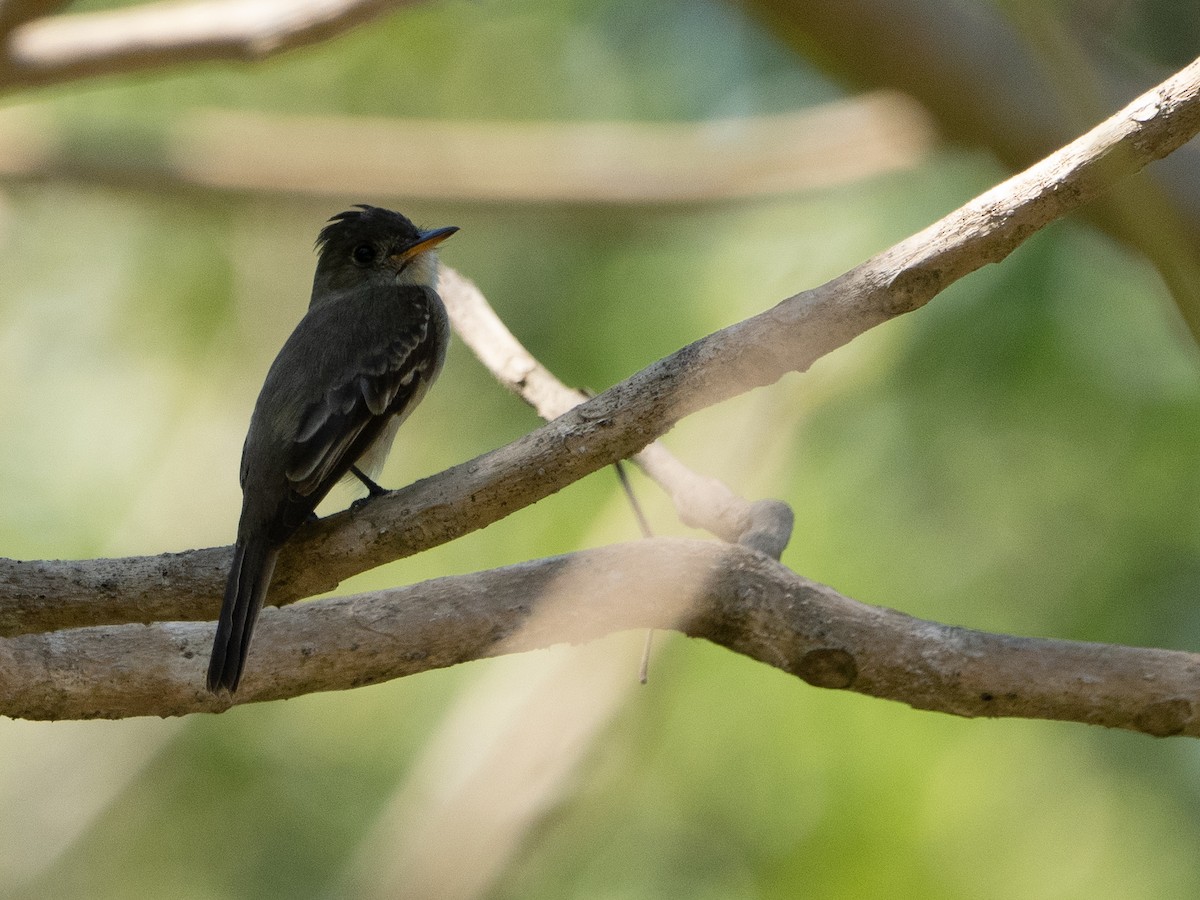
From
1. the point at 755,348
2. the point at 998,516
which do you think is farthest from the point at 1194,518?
the point at 755,348

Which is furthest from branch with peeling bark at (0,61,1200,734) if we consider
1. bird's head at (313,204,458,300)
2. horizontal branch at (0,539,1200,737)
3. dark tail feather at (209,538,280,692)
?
bird's head at (313,204,458,300)

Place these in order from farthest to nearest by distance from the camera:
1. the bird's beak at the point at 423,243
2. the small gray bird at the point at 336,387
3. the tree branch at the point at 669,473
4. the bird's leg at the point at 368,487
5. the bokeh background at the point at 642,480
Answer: the bokeh background at the point at 642,480 < the bird's beak at the point at 423,243 < the tree branch at the point at 669,473 < the bird's leg at the point at 368,487 < the small gray bird at the point at 336,387

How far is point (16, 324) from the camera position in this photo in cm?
1104

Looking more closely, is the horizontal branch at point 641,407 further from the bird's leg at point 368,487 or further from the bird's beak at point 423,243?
the bird's beak at point 423,243

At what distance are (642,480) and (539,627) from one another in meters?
4.37

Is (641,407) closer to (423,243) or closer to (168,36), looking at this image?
(423,243)

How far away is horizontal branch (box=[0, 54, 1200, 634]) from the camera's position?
285 centimetres

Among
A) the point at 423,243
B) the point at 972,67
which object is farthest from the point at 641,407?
the point at 972,67

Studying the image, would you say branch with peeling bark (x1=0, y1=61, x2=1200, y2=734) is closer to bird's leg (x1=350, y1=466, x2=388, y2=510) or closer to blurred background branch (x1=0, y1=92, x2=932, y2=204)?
bird's leg (x1=350, y1=466, x2=388, y2=510)

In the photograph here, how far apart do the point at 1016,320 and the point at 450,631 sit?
497cm

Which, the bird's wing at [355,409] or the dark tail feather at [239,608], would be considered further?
the bird's wing at [355,409]

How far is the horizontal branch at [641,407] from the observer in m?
2.85

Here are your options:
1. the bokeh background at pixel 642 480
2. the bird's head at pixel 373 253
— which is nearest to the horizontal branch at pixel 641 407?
the bokeh background at pixel 642 480

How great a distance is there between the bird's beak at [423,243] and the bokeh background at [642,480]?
4.69ft
